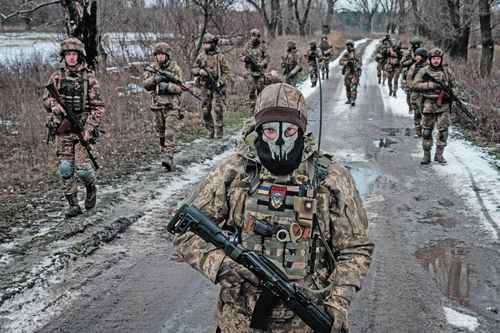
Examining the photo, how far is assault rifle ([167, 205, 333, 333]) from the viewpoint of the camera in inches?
87.7

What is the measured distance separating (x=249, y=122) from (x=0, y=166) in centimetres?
686

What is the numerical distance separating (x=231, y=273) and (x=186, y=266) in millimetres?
3027

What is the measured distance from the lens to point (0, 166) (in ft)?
26.9

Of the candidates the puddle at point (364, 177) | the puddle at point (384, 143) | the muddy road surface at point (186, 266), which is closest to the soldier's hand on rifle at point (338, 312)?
the muddy road surface at point (186, 266)

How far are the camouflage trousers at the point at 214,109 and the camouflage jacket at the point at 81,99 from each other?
4.41 m

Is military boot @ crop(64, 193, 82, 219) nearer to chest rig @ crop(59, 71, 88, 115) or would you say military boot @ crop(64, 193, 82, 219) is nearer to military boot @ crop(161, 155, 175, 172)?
chest rig @ crop(59, 71, 88, 115)

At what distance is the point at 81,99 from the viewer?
242 inches

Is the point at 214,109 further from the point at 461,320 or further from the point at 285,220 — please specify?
the point at 285,220

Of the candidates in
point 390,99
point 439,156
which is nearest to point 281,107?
point 439,156

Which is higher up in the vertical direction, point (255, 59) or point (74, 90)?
point (255, 59)

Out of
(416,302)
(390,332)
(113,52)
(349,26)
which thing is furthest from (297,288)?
(349,26)

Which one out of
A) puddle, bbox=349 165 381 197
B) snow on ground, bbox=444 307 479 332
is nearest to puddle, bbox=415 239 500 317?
snow on ground, bbox=444 307 479 332

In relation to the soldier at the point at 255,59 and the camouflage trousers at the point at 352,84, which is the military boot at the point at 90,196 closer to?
the soldier at the point at 255,59

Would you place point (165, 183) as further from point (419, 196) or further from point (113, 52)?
point (113, 52)
